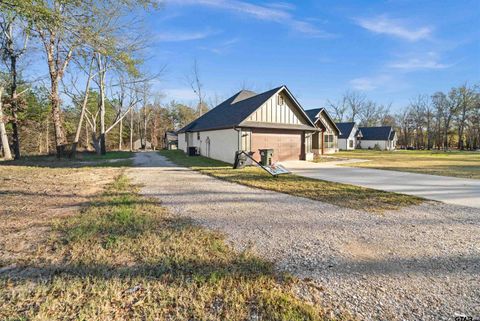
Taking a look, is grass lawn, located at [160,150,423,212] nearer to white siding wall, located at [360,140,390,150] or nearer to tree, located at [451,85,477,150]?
white siding wall, located at [360,140,390,150]

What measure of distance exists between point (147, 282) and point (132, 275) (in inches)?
10.7

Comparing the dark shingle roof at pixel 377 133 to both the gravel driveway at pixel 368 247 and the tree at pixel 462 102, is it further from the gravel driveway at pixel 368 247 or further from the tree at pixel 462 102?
the gravel driveway at pixel 368 247

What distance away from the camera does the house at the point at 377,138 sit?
49250mm

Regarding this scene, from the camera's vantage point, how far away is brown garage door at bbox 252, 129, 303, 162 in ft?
49.9

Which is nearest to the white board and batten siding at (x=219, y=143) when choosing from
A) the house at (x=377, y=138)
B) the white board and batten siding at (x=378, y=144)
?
the house at (x=377, y=138)

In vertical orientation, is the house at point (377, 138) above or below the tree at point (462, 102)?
below

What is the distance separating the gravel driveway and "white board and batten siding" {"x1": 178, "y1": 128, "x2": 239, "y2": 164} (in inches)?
353

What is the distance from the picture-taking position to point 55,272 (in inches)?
111

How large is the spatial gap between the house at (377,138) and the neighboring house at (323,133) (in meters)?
24.5

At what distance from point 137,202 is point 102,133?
73.9ft

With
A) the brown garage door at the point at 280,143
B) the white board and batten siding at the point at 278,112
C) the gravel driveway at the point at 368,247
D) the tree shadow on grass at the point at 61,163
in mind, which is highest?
the white board and batten siding at the point at 278,112

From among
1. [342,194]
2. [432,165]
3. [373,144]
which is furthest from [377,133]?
[342,194]

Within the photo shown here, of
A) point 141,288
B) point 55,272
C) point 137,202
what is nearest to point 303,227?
point 141,288

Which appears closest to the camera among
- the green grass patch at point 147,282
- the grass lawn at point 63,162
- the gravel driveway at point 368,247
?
the green grass patch at point 147,282
